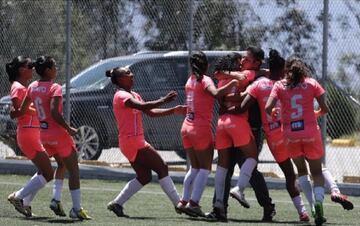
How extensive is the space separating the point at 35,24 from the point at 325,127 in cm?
581

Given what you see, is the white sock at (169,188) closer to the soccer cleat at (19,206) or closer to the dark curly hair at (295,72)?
the soccer cleat at (19,206)

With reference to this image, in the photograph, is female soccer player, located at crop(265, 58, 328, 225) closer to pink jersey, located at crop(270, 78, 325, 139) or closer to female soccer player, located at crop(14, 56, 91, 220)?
pink jersey, located at crop(270, 78, 325, 139)

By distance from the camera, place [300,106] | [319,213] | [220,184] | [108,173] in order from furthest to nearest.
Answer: [108,173] < [220,184] < [300,106] < [319,213]

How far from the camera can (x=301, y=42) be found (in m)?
17.4

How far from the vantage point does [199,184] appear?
1291 cm

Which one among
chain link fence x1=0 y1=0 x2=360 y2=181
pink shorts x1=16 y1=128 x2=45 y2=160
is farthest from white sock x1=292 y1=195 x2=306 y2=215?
chain link fence x1=0 y1=0 x2=360 y2=181

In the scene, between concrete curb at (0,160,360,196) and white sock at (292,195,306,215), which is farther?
concrete curb at (0,160,360,196)

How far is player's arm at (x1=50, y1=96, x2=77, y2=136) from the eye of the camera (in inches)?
A: 484

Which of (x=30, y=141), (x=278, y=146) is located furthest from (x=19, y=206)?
(x=278, y=146)

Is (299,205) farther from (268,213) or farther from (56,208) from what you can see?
(56,208)

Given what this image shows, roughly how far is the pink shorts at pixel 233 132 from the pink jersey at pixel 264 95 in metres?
0.22

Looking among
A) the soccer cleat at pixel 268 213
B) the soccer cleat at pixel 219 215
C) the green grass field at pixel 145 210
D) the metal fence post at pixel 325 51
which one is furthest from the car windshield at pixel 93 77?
the soccer cleat at pixel 219 215

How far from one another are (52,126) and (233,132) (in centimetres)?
192

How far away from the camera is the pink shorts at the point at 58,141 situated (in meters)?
12.5
